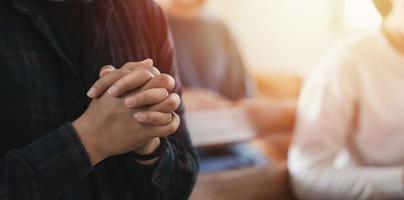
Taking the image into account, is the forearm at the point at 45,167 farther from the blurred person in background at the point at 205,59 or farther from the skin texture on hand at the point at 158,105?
the blurred person in background at the point at 205,59

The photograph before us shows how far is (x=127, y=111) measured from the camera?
1.32ft

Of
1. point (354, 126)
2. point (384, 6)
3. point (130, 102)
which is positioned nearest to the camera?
point (130, 102)

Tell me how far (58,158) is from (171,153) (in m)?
0.15

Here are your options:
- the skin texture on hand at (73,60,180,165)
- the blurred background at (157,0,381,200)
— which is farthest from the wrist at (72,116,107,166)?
the blurred background at (157,0,381,200)

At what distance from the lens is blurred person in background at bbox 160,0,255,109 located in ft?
2.64

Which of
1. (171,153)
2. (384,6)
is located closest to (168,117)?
(171,153)

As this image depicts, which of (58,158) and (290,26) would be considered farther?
(290,26)

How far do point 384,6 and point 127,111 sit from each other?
0.32 metres

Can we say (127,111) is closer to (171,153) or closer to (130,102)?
(130,102)

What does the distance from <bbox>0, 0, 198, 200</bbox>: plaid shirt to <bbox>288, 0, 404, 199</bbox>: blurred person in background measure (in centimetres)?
26

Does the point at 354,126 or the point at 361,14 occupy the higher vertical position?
the point at 361,14

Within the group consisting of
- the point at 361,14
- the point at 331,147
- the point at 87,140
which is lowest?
the point at 331,147

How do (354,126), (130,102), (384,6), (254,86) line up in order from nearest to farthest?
(130,102), (384,6), (354,126), (254,86)

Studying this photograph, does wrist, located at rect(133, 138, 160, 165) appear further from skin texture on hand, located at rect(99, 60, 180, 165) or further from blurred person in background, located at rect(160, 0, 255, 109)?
blurred person in background, located at rect(160, 0, 255, 109)
